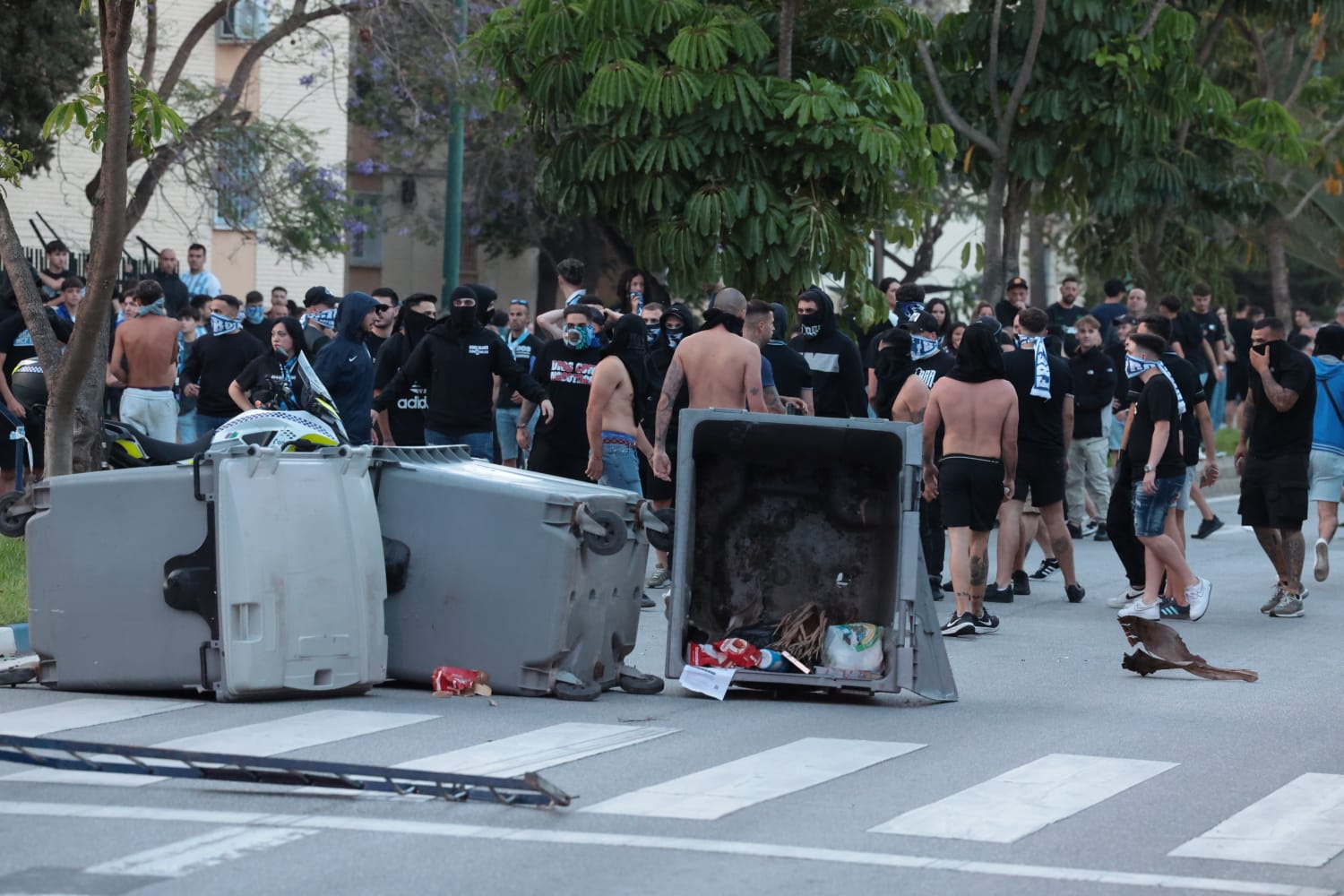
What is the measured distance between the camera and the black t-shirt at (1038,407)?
44.8ft

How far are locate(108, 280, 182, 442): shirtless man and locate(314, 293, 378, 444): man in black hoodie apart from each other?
2.81 m

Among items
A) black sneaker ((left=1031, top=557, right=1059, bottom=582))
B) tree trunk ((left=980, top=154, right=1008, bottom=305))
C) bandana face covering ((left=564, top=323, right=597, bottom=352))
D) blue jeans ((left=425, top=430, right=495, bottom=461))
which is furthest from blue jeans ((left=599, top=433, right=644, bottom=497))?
tree trunk ((left=980, top=154, right=1008, bottom=305))

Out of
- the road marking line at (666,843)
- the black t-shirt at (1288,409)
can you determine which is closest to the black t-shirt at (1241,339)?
the black t-shirt at (1288,409)

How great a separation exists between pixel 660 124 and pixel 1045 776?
35.7ft

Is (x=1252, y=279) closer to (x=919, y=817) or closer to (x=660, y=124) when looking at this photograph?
(x=660, y=124)

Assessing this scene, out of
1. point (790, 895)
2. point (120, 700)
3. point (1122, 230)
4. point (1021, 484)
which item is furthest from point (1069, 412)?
point (1122, 230)

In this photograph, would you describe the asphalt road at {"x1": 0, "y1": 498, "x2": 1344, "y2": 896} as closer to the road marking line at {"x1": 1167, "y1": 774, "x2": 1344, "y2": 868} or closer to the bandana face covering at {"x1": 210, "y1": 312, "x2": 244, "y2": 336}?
the road marking line at {"x1": 1167, "y1": 774, "x2": 1344, "y2": 868}

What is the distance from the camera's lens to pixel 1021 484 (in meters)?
13.6

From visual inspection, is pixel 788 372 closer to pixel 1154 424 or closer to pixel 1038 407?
pixel 1038 407

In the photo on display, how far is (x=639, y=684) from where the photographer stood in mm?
9672

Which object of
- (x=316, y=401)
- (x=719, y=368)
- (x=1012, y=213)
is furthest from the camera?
(x=1012, y=213)

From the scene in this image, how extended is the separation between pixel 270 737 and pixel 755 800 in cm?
211

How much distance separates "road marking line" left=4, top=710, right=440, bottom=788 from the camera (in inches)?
284

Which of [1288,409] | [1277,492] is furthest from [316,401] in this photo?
[1288,409]
